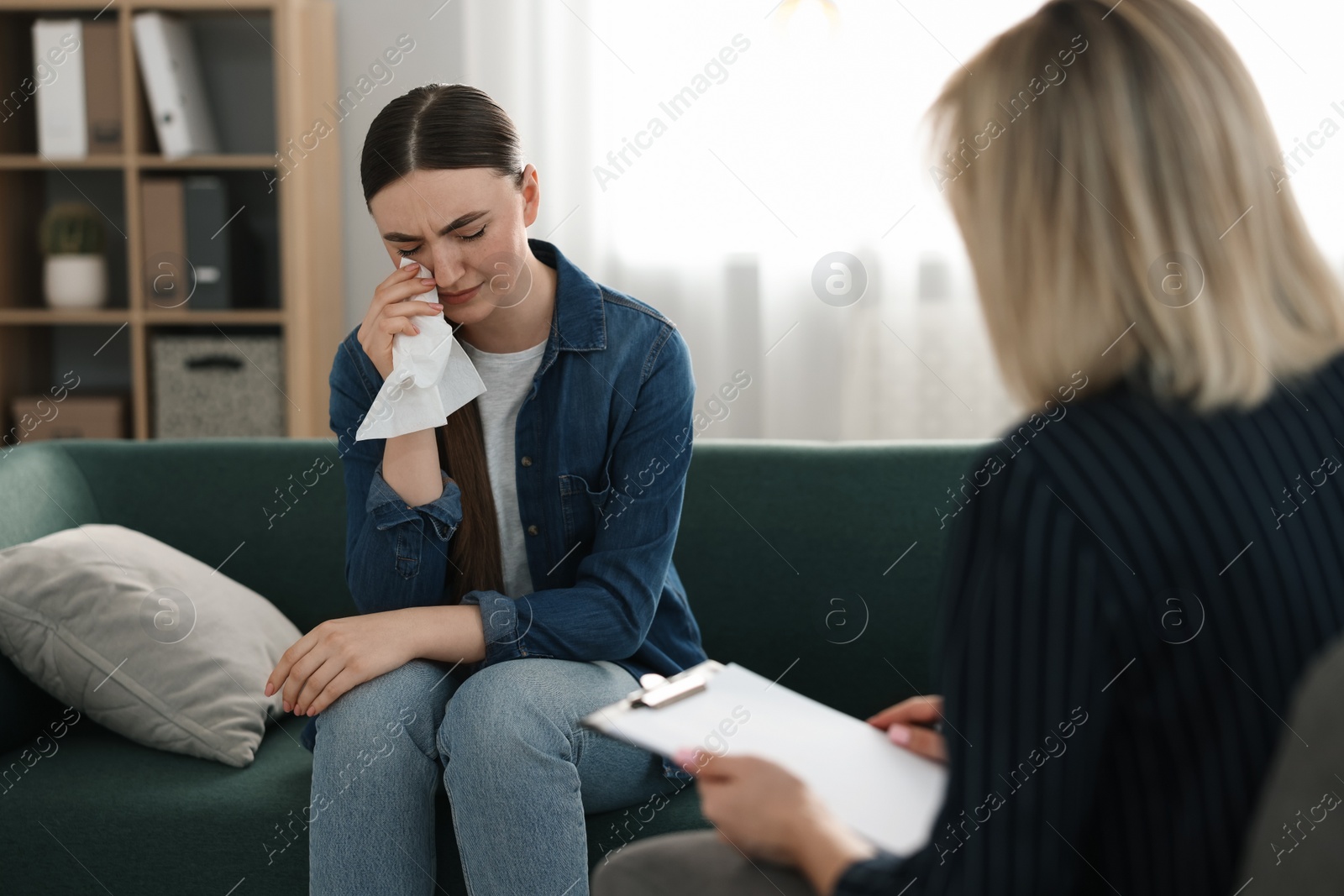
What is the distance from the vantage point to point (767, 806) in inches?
28.0

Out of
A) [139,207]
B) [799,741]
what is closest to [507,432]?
[799,741]

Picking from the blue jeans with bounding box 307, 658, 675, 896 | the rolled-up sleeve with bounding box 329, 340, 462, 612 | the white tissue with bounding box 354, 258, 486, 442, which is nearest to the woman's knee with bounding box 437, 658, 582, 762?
the blue jeans with bounding box 307, 658, 675, 896

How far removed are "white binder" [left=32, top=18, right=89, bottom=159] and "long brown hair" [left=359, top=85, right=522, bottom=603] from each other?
78.8 inches

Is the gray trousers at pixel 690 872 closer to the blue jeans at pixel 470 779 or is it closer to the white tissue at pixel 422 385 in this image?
the blue jeans at pixel 470 779

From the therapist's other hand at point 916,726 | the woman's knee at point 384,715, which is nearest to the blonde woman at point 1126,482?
the therapist's other hand at point 916,726

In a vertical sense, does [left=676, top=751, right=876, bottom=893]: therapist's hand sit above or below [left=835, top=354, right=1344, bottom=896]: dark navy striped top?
below

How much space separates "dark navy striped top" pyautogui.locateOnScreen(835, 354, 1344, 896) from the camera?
0.58m

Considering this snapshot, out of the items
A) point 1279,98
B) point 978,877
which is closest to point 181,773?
point 978,877

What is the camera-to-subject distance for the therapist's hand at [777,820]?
2.19ft

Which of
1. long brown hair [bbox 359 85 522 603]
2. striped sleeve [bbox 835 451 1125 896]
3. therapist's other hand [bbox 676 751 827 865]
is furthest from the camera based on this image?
long brown hair [bbox 359 85 522 603]

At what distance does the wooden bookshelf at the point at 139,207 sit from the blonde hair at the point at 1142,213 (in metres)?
2.56

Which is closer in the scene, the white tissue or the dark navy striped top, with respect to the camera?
the dark navy striped top

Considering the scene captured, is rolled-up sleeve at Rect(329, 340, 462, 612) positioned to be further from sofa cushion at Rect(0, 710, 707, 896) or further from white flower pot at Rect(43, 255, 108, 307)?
white flower pot at Rect(43, 255, 108, 307)

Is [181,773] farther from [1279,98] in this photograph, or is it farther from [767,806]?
[1279,98]
